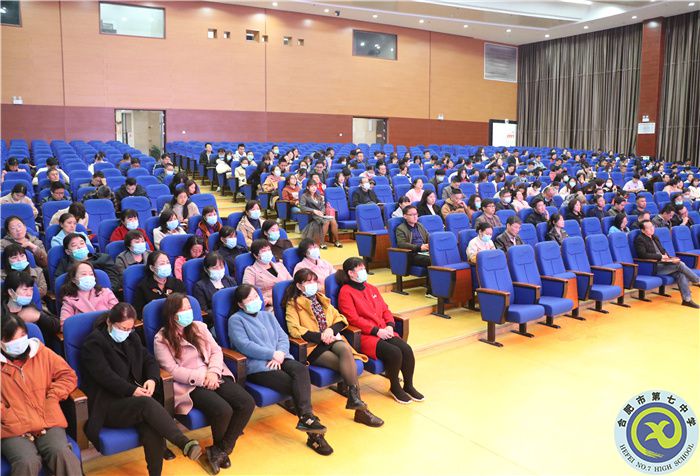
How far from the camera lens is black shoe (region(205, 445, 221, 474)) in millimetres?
3092

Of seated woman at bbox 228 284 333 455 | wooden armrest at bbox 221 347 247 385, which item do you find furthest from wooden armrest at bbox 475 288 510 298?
wooden armrest at bbox 221 347 247 385

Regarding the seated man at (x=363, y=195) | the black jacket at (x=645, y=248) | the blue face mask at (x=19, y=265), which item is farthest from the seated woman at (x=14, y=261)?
the black jacket at (x=645, y=248)

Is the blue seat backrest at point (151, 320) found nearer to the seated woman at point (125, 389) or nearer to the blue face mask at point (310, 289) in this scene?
the seated woman at point (125, 389)

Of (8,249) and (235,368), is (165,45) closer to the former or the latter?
(8,249)

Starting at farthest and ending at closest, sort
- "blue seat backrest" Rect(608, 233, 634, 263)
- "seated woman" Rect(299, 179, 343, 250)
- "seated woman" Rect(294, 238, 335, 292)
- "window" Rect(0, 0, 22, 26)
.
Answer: "window" Rect(0, 0, 22, 26) → "seated woman" Rect(299, 179, 343, 250) → "blue seat backrest" Rect(608, 233, 634, 263) → "seated woman" Rect(294, 238, 335, 292)

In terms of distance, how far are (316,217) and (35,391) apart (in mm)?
5015

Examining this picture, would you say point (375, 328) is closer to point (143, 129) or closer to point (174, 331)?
point (174, 331)

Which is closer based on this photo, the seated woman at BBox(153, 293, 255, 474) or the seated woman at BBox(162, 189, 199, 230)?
the seated woman at BBox(153, 293, 255, 474)

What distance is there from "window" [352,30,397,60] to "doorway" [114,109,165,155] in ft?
20.0

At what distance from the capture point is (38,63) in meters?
13.5

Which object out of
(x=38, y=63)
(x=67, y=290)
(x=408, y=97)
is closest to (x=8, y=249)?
(x=67, y=290)

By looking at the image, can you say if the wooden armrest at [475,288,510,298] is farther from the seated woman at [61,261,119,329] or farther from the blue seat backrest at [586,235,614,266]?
the seated woman at [61,261,119,329]

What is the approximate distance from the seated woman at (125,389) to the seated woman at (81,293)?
60cm

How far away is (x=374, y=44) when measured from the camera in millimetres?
18000
